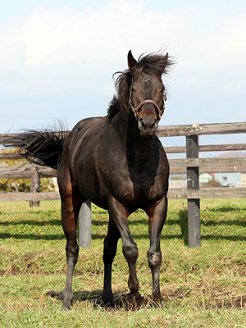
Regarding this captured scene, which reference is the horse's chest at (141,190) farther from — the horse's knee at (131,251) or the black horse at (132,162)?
the horse's knee at (131,251)

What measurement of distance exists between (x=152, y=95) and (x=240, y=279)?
11.4 ft

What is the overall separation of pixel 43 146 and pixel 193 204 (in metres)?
3.27

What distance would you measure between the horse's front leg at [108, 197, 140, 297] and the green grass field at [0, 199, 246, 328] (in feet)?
0.76

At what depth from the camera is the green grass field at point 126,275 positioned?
21.1ft

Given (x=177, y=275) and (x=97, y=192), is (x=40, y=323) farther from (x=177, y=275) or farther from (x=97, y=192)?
(x=177, y=275)

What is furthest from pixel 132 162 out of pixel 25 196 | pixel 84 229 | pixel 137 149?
pixel 25 196

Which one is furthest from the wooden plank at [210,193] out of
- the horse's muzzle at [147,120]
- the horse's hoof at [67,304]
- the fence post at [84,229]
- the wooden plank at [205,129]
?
the horse's muzzle at [147,120]

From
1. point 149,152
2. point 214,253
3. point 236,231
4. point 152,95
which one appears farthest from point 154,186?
point 236,231

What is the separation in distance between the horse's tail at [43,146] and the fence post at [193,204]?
2.80m

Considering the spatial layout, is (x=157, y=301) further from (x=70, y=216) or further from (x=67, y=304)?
(x=70, y=216)

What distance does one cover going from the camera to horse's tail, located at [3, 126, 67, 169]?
10.1 m

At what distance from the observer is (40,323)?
248 inches

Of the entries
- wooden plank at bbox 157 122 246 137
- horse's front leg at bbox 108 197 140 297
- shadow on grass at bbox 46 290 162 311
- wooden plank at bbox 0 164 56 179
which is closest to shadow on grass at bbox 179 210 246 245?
wooden plank at bbox 157 122 246 137

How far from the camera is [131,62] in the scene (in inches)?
299
